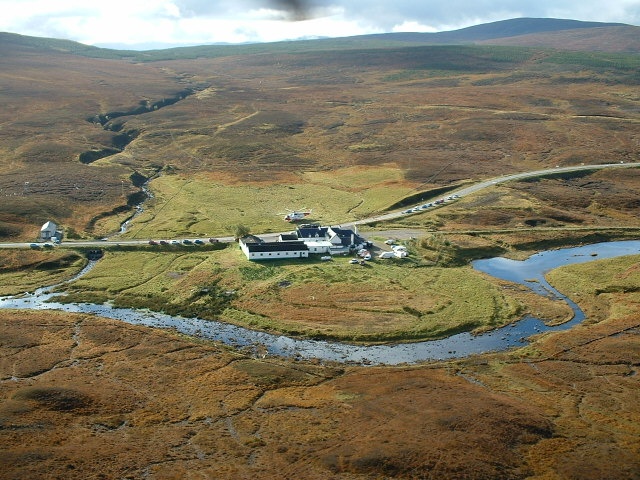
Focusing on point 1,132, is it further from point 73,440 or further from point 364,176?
point 73,440

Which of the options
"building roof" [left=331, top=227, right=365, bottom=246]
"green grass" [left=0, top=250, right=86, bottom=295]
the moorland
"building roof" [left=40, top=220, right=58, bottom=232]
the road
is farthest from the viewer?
"building roof" [left=40, top=220, right=58, bottom=232]

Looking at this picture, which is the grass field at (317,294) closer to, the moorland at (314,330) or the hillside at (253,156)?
the moorland at (314,330)

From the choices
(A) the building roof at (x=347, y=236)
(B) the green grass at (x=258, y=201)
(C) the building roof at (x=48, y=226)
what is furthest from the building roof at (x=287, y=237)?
(C) the building roof at (x=48, y=226)

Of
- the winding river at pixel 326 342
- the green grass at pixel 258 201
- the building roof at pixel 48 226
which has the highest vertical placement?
the building roof at pixel 48 226

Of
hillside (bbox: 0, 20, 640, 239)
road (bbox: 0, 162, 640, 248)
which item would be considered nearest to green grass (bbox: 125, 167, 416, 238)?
hillside (bbox: 0, 20, 640, 239)

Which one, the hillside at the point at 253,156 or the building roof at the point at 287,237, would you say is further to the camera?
the hillside at the point at 253,156

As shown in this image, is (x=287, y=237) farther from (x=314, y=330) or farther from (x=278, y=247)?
(x=314, y=330)

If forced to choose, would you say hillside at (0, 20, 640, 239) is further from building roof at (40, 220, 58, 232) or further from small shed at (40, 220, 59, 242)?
small shed at (40, 220, 59, 242)

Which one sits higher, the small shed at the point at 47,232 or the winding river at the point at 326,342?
the small shed at the point at 47,232
